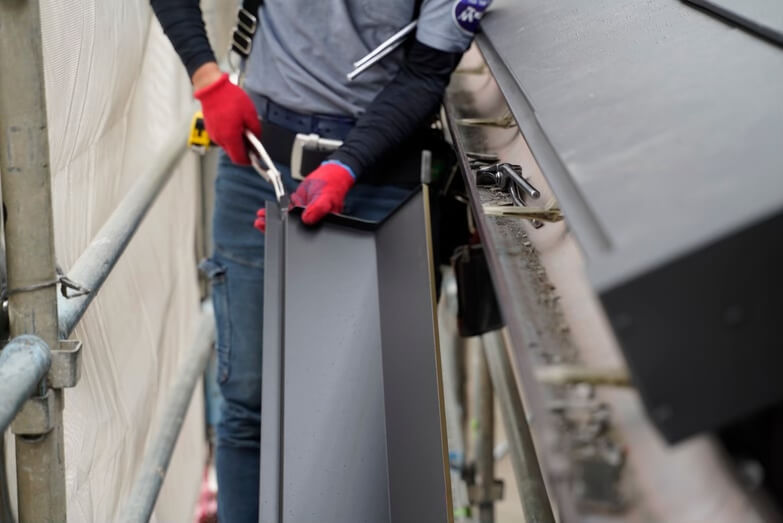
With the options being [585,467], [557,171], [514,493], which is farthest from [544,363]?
[514,493]

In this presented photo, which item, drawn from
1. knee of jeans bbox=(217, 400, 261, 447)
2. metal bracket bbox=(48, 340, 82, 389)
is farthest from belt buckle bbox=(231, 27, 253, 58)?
metal bracket bbox=(48, 340, 82, 389)

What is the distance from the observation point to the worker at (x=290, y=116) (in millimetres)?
1777

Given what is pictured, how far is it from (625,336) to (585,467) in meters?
0.11

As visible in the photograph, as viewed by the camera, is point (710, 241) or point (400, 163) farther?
point (400, 163)

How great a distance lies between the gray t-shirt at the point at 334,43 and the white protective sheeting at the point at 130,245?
329mm

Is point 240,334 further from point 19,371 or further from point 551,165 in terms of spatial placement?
point 551,165

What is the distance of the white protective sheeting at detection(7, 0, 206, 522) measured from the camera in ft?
5.17

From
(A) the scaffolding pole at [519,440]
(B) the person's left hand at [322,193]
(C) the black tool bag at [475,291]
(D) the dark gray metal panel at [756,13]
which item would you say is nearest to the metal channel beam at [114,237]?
(B) the person's left hand at [322,193]

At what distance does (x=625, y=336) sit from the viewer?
2.13 ft

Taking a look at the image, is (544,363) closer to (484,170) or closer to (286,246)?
(484,170)

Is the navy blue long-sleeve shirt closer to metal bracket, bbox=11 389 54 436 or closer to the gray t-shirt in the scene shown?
the gray t-shirt

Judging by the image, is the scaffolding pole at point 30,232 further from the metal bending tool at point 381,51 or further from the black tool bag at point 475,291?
the black tool bag at point 475,291

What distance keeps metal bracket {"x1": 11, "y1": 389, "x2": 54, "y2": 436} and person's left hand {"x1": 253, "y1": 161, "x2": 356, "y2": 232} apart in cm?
54

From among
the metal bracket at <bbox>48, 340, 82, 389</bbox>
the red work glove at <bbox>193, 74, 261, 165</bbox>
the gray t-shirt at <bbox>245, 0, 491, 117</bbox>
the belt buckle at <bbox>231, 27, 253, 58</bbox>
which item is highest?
the belt buckle at <bbox>231, 27, 253, 58</bbox>
